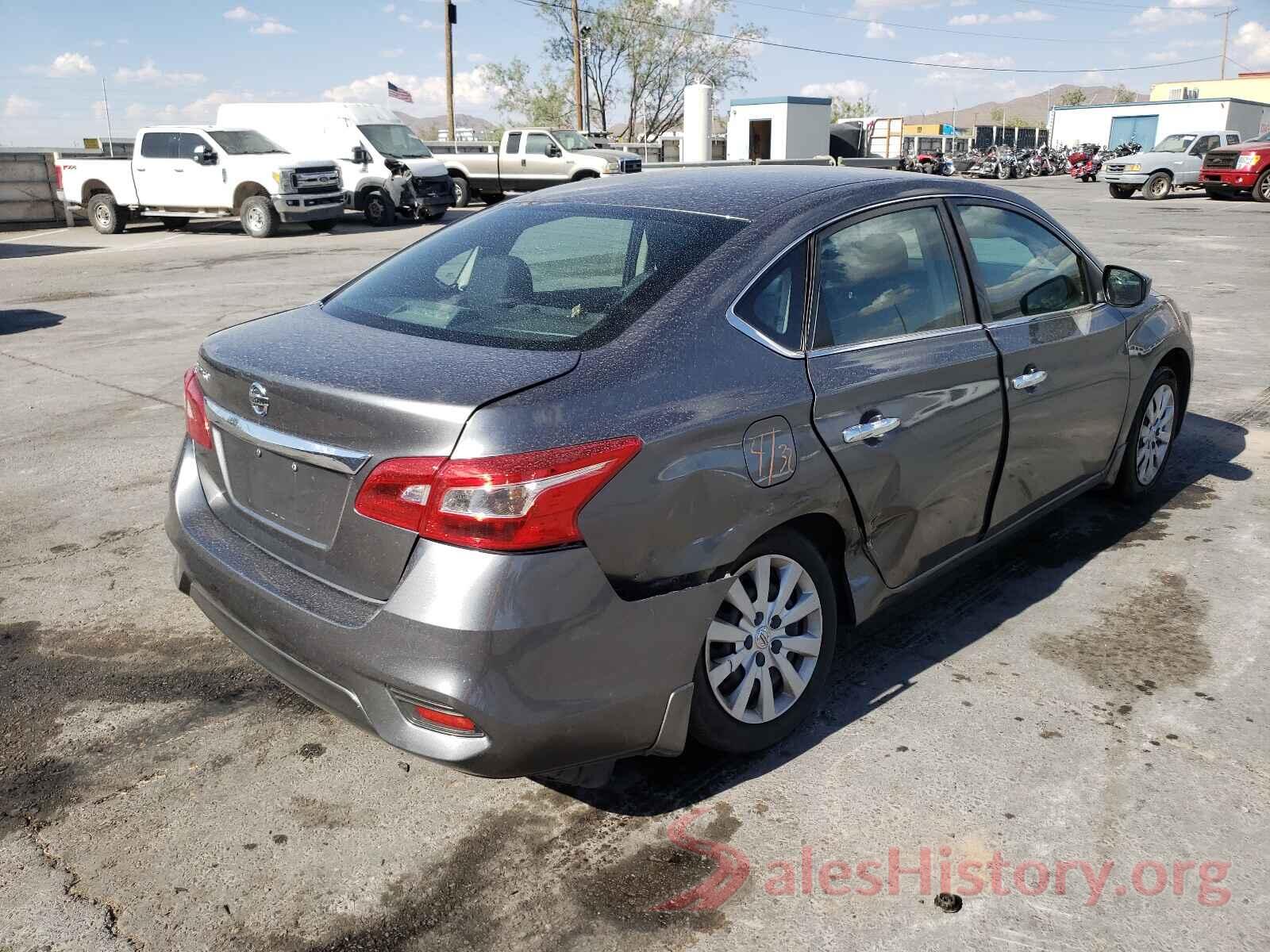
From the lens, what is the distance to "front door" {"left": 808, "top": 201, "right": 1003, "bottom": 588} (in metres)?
3.09

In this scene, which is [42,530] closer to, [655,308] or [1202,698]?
[655,308]

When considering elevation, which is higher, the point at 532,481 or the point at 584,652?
the point at 532,481

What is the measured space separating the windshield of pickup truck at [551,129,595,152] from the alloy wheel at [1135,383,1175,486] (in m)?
23.6

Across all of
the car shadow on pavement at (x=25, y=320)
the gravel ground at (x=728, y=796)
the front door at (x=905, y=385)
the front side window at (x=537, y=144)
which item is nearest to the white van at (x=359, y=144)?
the front side window at (x=537, y=144)

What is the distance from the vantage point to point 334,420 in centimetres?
254

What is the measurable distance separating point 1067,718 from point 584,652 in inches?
69.0

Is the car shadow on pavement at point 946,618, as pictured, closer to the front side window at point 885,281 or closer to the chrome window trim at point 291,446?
the front side window at point 885,281

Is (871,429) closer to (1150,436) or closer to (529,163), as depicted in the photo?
(1150,436)

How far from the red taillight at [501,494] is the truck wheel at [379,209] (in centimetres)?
2123

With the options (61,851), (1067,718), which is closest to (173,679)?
(61,851)

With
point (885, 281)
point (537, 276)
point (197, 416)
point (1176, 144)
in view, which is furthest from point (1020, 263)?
point (1176, 144)

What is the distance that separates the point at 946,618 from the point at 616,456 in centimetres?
209

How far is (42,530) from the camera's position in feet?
16.2

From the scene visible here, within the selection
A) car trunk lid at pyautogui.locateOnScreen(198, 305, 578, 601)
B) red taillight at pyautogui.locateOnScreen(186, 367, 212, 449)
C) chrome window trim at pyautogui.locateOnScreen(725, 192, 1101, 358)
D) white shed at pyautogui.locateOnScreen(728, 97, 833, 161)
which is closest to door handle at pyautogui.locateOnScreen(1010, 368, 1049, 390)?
chrome window trim at pyautogui.locateOnScreen(725, 192, 1101, 358)
